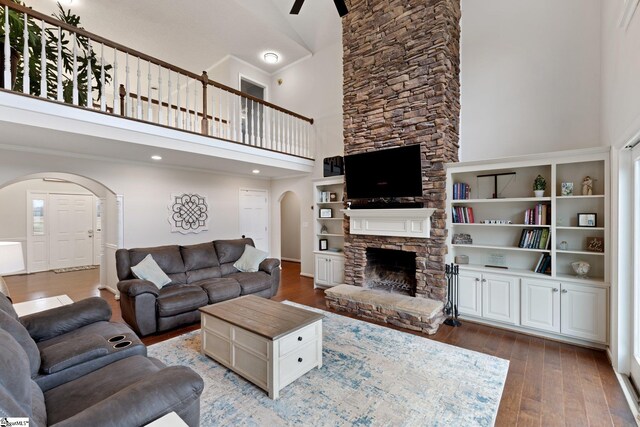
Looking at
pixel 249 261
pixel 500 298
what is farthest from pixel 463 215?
pixel 249 261

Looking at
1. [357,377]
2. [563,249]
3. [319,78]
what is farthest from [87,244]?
[563,249]

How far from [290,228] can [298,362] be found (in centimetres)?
657

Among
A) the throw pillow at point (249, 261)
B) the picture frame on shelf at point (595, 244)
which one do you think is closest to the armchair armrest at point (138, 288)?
the throw pillow at point (249, 261)

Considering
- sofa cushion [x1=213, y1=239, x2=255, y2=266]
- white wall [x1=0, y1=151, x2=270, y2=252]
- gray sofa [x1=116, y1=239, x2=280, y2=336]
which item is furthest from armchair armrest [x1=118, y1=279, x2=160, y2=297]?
white wall [x1=0, y1=151, x2=270, y2=252]

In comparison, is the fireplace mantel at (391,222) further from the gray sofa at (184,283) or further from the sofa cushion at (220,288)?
the sofa cushion at (220,288)

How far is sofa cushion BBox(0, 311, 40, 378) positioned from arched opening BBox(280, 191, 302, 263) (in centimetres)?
702

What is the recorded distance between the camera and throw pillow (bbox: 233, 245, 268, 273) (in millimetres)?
4841

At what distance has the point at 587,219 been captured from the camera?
321 centimetres

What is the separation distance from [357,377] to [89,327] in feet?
7.60

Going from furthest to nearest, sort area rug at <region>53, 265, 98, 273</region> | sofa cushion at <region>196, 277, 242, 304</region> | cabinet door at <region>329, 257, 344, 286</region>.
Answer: area rug at <region>53, 265, 98, 273</region>
cabinet door at <region>329, 257, 344, 286</region>
sofa cushion at <region>196, 277, 242, 304</region>

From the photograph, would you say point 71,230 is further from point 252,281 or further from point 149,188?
point 252,281

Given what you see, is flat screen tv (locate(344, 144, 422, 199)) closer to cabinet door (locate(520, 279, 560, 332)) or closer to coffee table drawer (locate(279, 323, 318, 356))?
cabinet door (locate(520, 279, 560, 332))

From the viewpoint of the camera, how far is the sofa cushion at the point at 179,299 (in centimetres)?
346

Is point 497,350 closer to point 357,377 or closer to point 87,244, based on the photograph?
point 357,377
